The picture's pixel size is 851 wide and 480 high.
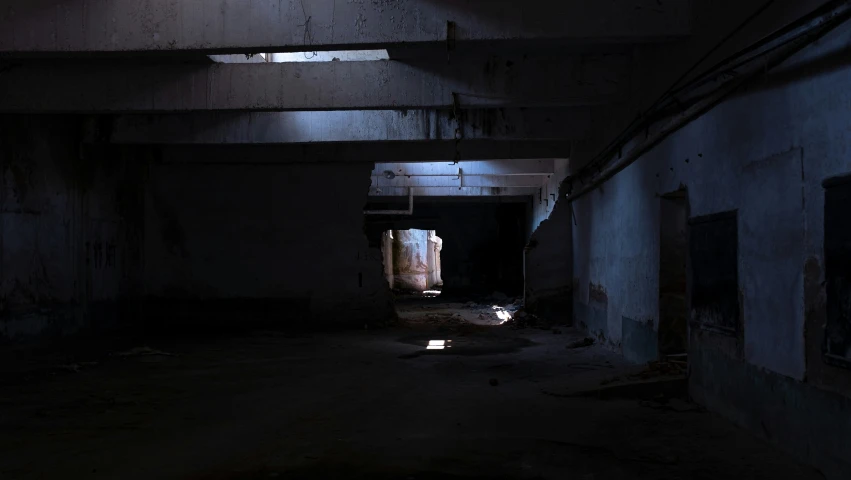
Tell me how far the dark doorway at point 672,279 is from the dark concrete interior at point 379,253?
0.02 meters

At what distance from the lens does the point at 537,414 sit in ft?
18.1

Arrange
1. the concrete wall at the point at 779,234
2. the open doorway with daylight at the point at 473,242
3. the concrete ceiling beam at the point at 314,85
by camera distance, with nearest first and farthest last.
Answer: the concrete wall at the point at 779,234, the concrete ceiling beam at the point at 314,85, the open doorway with daylight at the point at 473,242

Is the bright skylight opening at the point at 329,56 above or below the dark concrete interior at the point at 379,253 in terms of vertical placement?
above

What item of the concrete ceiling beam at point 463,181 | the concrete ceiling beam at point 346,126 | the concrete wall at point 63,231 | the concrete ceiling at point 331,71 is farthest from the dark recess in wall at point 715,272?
the concrete ceiling beam at point 463,181

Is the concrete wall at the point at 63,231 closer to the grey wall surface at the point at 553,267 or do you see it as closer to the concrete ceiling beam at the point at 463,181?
the concrete ceiling beam at the point at 463,181

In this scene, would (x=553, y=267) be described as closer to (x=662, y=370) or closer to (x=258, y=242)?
(x=258, y=242)

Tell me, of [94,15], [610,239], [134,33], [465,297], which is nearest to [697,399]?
[610,239]

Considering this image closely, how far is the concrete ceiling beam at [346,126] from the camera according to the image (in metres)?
10.2

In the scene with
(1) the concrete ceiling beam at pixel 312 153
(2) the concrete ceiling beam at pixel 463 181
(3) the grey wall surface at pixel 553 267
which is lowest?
(3) the grey wall surface at pixel 553 267

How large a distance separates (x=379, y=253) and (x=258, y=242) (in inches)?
94.5

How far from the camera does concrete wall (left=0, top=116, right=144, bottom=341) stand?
31.0 ft

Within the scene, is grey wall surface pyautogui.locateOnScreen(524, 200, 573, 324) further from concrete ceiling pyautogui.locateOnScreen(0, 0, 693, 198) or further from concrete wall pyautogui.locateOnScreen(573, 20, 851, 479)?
concrete wall pyautogui.locateOnScreen(573, 20, 851, 479)

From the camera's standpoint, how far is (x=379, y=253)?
517 inches

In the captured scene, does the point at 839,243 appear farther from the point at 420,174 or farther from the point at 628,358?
the point at 420,174
